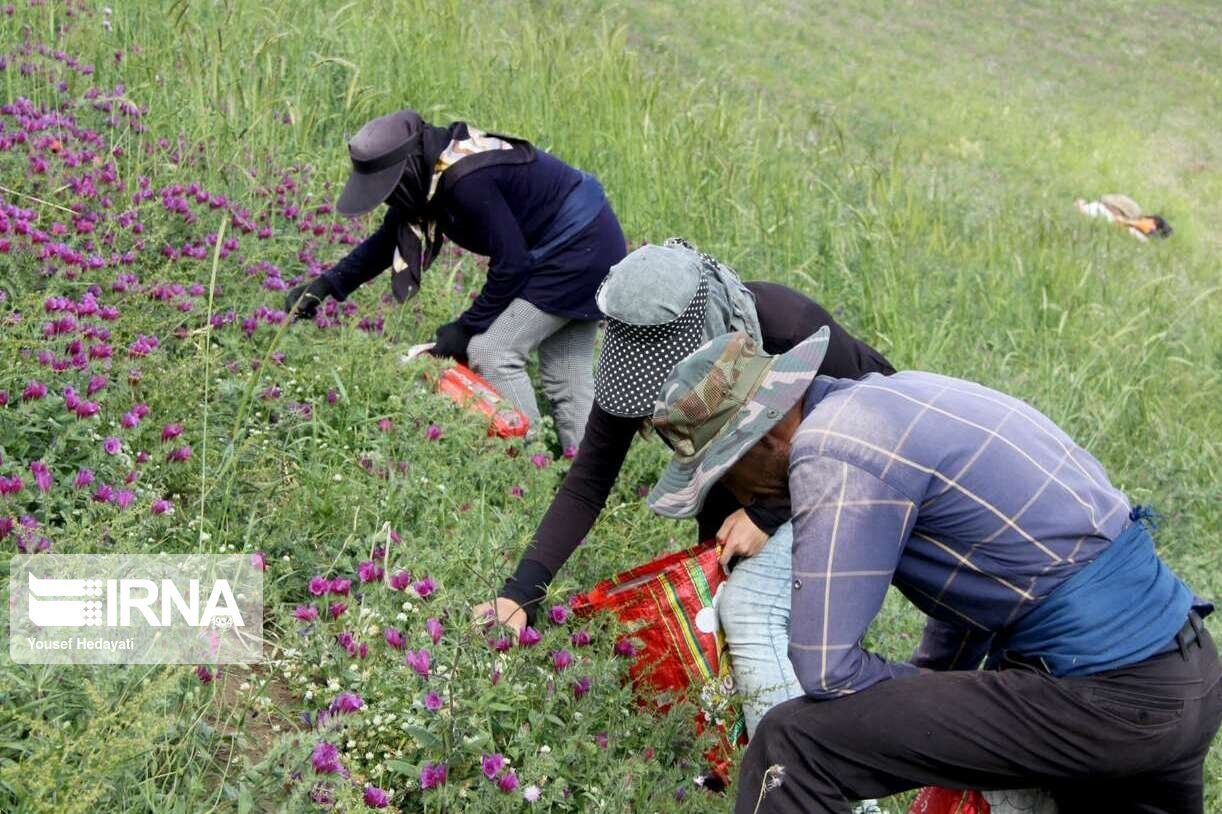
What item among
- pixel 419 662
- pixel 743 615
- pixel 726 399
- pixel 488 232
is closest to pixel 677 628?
pixel 743 615

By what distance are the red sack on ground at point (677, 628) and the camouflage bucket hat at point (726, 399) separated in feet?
1.91

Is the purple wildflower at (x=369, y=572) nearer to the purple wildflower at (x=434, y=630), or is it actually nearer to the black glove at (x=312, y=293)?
the purple wildflower at (x=434, y=630)

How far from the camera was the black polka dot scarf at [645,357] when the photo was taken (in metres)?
3.04

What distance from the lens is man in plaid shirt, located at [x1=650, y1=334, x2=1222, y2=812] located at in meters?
2.44

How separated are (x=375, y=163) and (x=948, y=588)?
7.97 ft

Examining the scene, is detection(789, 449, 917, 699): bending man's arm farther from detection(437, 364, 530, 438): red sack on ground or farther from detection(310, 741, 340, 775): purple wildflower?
detection(437, 364, 530, 438): red sack on ground

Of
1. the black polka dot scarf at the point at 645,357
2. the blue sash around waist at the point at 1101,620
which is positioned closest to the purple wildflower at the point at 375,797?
the black polka dot scarf at the point at 645,357

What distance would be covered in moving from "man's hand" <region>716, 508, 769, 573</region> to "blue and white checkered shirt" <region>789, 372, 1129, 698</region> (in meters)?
0.54

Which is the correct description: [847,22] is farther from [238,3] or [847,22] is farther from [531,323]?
[531,323]

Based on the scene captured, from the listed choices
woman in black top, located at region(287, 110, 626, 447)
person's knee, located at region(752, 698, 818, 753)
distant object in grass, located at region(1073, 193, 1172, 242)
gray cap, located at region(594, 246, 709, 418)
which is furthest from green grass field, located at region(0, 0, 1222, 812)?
distant object in grass, located at region(1073, 193, 1172, 242)

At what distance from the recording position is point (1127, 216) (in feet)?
42.7

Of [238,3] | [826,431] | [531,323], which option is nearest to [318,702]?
[826,431]

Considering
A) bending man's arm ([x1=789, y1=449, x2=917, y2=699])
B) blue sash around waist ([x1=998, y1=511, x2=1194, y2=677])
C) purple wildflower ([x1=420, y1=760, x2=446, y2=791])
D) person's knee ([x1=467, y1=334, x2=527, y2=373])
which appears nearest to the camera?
bending man's arm ([x1=789, y1=449, x2=917, y2=699])

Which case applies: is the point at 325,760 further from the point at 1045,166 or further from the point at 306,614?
the point at 1045,166
